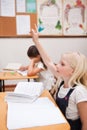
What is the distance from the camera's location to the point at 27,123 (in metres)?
1.13

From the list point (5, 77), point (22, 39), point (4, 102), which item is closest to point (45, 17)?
point (22, 39)

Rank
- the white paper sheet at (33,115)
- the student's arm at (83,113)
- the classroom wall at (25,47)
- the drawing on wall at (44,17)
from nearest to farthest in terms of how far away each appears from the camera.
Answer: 1. the white paper sheet at (33,115)
2. the student's arm at (83,113)
3. the drawing on wall at (44,17)
4. the classroom wall at (25,47)

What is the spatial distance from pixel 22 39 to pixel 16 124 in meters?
3.37

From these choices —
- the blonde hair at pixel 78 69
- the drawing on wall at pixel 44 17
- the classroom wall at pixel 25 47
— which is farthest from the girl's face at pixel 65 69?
the classroom wall at pixel 25 47

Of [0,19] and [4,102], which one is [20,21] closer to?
[0,19]

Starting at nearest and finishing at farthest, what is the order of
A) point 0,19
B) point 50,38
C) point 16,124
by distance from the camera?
1. point 16,124
2. point 0,19
3. point 50,38

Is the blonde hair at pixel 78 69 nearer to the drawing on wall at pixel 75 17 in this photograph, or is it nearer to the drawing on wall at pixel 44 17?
the drawing on wall at pixel 44 17

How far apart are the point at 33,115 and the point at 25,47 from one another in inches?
128

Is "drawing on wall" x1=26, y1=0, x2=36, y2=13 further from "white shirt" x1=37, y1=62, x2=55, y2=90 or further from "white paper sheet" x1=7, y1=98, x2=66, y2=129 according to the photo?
"white paper sheet" x1=7, y1=98, x2=66, y2=129

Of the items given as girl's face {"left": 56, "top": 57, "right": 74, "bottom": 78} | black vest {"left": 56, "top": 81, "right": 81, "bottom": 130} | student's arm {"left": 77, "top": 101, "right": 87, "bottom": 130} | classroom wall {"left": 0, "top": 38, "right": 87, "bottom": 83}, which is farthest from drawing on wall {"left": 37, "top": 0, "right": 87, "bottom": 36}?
student's arm {"left": 77, "top": 101, "right": 87, "bottom": 130}

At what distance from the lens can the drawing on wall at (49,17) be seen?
14.3ft

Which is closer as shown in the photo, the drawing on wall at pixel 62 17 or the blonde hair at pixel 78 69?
the blonde hair at pixel 78 69

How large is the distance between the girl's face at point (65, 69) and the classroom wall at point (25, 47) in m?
2.87

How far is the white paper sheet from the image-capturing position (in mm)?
1132
